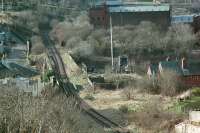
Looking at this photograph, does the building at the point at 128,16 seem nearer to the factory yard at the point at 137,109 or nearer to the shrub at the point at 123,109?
the factory yard at the point at 137,109

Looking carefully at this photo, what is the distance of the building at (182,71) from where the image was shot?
31969 mm

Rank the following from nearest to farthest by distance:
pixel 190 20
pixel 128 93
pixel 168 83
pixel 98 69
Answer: pixel 128 93, pixel 168 83, pixel 98 69, pixel 190 20

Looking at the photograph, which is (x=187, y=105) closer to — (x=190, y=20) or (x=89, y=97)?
(x=89, y=97)

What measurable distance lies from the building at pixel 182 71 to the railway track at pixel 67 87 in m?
4.51

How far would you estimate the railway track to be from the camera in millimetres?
24156

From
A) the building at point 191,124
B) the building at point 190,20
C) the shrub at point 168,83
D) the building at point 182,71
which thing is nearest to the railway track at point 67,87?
the building at point 191,124

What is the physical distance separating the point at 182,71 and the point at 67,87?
20.3 ft

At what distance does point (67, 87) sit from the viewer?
31.6 metres

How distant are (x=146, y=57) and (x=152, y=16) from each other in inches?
387

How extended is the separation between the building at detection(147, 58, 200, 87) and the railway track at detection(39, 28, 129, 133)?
4510mm

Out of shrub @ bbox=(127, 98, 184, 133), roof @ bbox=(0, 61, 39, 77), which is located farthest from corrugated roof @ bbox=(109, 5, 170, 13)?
shrub @ bbox=(127, 98, 184, 133)

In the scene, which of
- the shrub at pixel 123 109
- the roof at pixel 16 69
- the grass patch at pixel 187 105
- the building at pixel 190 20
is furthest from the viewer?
the building at pixel 190 20

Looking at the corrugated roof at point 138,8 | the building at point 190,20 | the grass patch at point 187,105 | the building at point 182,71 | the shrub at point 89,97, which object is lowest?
the shrub at point 89,97

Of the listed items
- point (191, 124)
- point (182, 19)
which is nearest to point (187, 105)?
point (191, 124)
